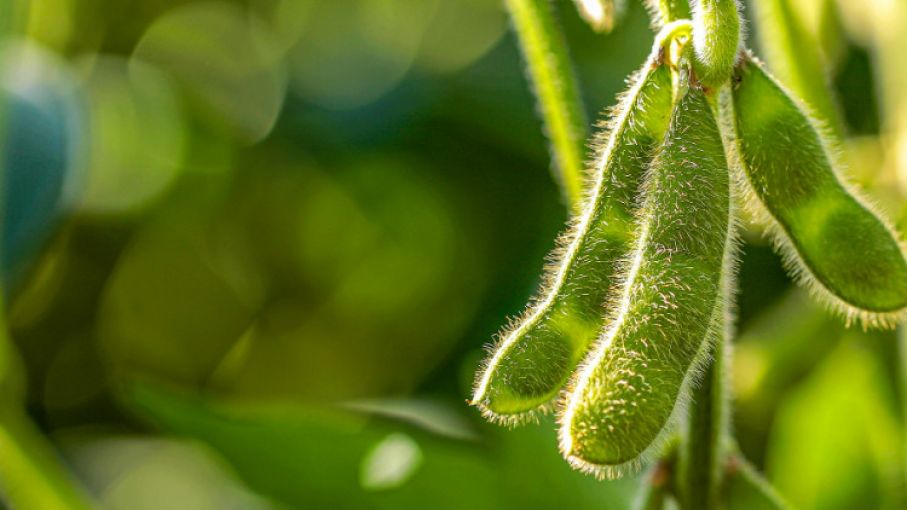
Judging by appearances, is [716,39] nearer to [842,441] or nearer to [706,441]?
[706,441]

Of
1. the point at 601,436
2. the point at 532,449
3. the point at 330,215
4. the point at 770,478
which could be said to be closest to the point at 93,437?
the point at 330,215

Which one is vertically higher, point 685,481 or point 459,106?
point 685,481

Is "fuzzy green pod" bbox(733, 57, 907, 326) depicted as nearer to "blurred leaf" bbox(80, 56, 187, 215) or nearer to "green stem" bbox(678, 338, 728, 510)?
"green stem" bbox(678, 338, 728, 510)

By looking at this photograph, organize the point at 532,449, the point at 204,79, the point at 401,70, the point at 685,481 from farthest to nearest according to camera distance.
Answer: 1. the point at 204,79
2. the point at 401,70
3. the point at 532,449
4. the point at 685,481

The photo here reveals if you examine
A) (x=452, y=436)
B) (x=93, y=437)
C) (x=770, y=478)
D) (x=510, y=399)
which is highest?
(x=510, y=399)

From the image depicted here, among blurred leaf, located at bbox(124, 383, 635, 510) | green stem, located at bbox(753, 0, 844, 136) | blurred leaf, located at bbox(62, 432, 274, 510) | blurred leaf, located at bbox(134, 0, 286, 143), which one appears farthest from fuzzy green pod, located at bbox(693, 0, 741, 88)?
blurred leaf, located at bbox(134, 0, 286, 143)

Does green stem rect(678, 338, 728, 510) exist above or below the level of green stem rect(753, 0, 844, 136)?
below

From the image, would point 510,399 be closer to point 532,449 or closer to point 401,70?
point 532,449

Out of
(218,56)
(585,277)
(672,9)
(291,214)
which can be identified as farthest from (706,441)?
(218,56)
